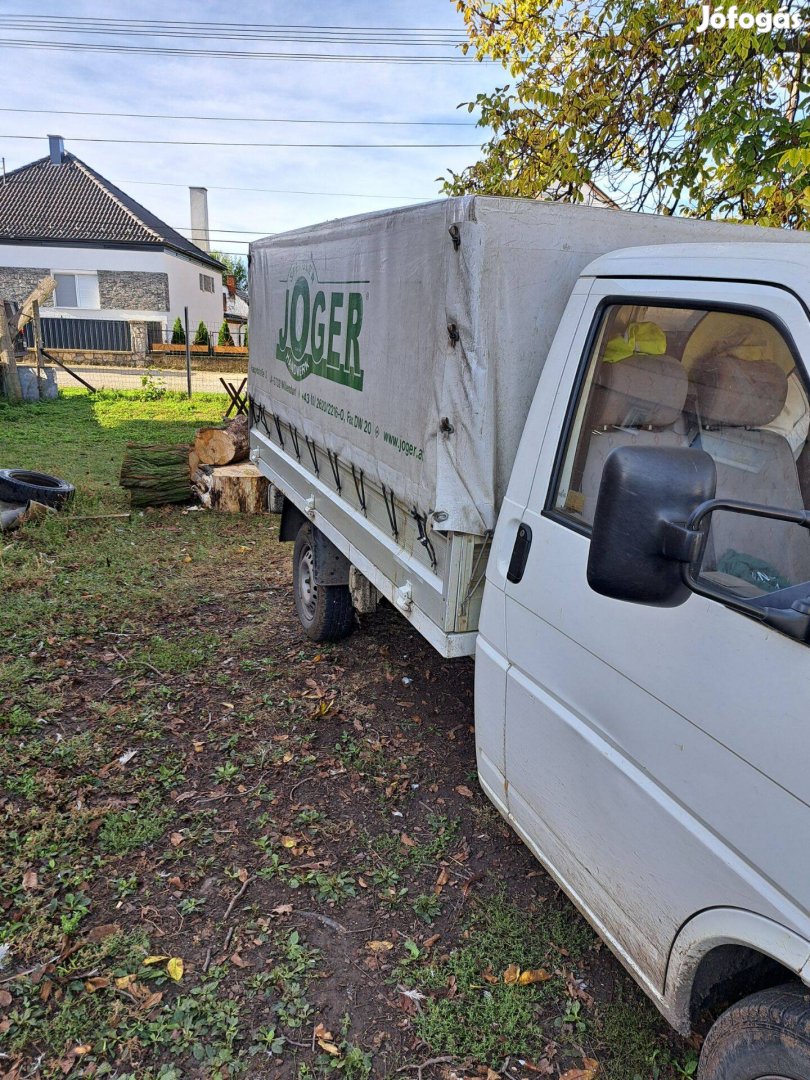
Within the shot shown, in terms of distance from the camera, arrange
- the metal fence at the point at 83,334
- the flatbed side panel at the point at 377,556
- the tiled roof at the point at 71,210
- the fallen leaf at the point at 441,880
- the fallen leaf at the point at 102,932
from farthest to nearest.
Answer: the tiled roof at the point at 71,210 < the metal fence at the point at 83,334 < the fallen leaf at the point at 441,880 < the flatbed side panel at the point at 377,556 < the fallen leaf at the point at 102,932

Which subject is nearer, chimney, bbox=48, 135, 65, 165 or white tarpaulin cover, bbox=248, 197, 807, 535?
white tarpaulin cover, bbox=248, 197, 807, 535

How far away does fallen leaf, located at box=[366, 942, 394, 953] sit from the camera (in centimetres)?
276

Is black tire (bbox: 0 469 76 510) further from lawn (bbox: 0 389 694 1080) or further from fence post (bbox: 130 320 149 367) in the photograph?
fence post (bbox: 130 320 149 367)

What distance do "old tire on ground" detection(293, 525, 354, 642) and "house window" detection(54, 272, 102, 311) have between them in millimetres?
30285

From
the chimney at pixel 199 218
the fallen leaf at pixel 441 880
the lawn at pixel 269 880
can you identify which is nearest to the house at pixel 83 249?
the chimney at pixel 199 218

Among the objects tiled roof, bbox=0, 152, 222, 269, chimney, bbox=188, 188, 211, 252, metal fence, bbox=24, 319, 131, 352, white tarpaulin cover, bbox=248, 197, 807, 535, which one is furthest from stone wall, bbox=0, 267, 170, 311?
white tarpaulin cover, bbox=248, 197, 807, 535

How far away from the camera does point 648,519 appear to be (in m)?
1.44

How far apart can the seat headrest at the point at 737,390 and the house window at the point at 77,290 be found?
110 ft

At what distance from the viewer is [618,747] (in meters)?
1.99

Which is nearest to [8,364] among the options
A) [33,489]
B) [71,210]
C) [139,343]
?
[139,343]

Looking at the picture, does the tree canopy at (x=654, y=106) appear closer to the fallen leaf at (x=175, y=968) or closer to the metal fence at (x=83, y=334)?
the fallen leaf at (x=175, y=968)

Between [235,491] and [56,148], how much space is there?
32.4m

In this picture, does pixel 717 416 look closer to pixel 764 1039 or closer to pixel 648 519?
pixel 648 519

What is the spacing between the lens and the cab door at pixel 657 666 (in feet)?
5.16
